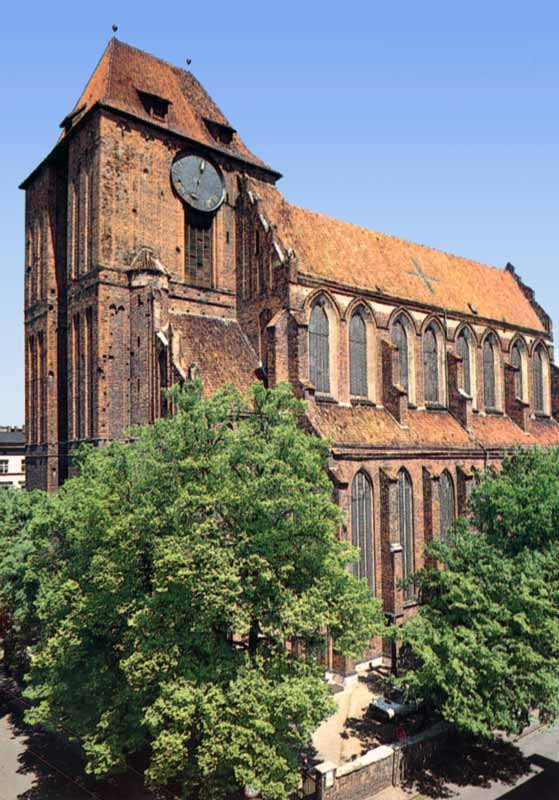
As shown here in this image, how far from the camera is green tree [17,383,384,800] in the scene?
17.4 metres

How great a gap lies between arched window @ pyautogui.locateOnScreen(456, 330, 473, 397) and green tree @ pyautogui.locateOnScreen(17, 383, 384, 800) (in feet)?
88.4

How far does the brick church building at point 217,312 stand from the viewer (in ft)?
106

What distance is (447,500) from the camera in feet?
126

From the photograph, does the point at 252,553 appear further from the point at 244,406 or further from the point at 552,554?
the point at 552,554

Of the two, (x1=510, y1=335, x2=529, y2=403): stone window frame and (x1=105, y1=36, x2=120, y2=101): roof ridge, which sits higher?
(x1=105, y1=36, x2=120, y2=101): roof ridge

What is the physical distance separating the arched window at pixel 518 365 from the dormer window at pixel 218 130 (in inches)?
1056

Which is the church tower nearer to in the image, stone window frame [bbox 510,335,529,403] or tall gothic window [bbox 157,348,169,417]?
tall gothic window [bbox 157,348,169,417]

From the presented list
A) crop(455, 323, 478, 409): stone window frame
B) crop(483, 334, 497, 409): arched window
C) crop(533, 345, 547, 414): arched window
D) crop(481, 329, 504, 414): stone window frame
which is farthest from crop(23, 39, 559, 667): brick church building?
crop(533, 345, 547, 414): arched window

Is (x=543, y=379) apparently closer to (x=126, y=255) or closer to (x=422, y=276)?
(x=422, y=276)

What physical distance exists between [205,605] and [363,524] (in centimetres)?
1630

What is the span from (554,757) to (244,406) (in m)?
17.5

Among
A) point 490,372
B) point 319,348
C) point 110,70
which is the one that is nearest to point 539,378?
point 490,372

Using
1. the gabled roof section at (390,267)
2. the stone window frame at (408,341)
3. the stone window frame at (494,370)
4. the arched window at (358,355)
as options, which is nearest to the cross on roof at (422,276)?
the gabled roof section at (390,267)

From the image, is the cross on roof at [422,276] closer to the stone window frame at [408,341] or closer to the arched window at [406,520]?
the stone window frame at [408,341]
